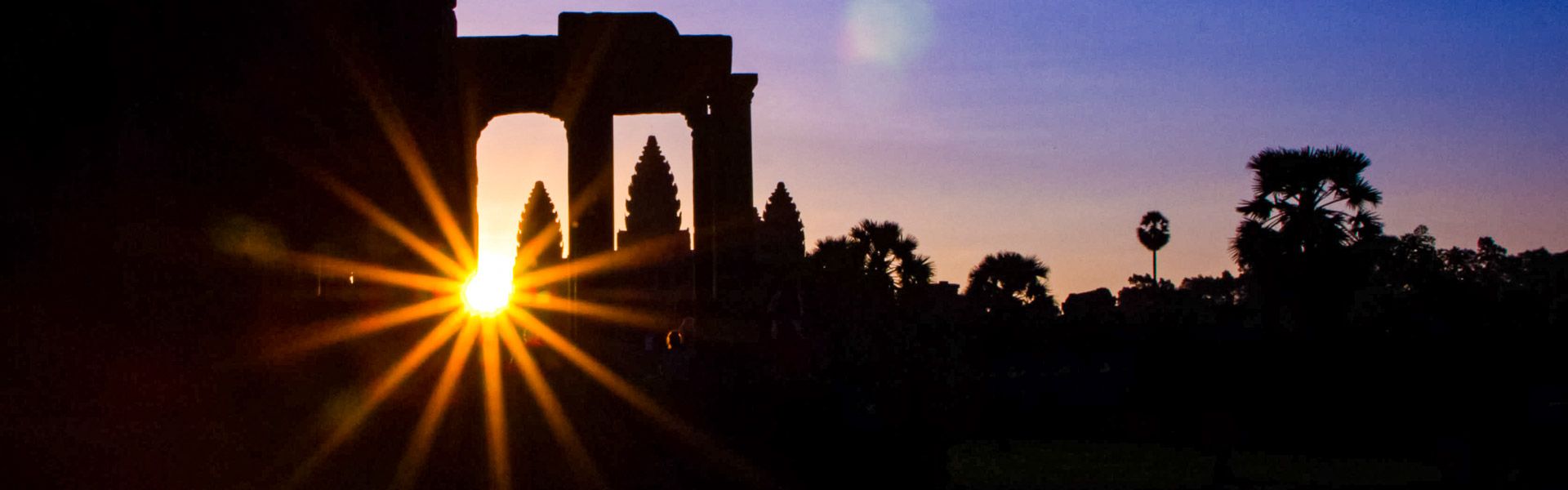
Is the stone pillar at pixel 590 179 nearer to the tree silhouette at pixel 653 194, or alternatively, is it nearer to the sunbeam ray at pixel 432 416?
the sunbeam ray at pixel 432 416

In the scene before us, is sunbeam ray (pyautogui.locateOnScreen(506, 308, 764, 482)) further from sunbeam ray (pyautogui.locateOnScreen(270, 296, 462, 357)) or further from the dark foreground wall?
the dark foreground wall

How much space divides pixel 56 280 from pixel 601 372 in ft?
21.2

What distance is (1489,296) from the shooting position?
36.1m

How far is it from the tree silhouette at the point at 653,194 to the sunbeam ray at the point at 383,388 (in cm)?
5210

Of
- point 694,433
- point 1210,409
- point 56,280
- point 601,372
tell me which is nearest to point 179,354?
point 56,280

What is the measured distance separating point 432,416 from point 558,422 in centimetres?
119

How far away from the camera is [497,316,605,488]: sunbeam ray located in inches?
407

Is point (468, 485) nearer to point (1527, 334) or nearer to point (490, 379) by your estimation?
point (490, 379)

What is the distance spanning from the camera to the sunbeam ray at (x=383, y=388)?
9.77 meters

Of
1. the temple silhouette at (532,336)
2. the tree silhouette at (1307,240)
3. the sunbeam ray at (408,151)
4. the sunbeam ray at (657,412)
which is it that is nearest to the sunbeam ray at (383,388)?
the temple silhouette at (532,336)

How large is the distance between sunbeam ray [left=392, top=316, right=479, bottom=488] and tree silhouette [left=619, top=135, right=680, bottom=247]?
52.2 meters

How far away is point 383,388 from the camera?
13336 millimetres

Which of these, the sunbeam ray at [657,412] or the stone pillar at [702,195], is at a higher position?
the stone pillar at [702,195]

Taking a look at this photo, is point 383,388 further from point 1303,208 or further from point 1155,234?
point 1155,234
